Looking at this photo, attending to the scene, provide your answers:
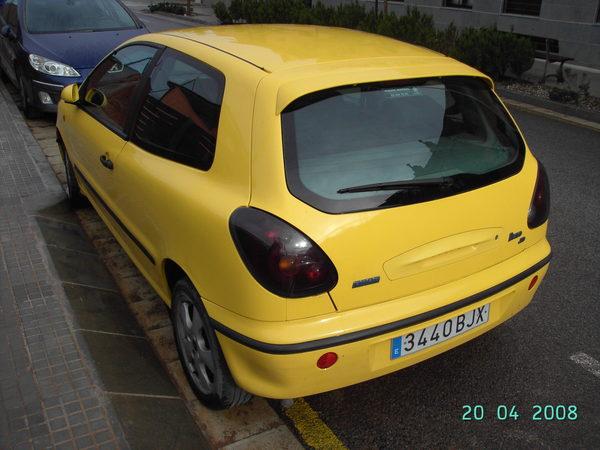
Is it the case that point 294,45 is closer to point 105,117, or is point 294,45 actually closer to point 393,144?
point 393,144

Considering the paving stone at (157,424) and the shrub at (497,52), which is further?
the shrub at (497,52)

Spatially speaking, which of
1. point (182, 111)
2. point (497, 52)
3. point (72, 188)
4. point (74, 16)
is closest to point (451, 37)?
point (497, 52)

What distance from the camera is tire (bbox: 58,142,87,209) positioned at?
4859mm

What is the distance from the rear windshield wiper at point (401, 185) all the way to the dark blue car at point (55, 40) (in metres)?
5.82

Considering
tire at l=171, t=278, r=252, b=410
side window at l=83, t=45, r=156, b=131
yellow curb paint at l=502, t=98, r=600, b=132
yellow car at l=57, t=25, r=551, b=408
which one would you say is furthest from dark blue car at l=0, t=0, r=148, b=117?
yellow curb paint at l=502, t=98, r=600, b=132

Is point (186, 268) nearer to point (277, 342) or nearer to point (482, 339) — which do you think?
point (277, 342)

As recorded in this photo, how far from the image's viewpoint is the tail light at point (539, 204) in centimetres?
286

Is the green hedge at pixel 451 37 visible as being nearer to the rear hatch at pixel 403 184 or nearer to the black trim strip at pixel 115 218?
the black trim strip at pixel 115 218

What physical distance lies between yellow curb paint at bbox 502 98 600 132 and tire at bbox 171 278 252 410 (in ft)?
23.7

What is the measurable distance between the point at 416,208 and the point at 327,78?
2.14 ft

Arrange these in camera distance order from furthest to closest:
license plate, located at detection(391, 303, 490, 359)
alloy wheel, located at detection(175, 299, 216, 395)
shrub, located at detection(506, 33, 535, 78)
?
shrub, located at detection(506, 33, 535, 78)
alloy wheel, located at detection(175, 299, 216, 395)
license plate, located at detection(391, 303, 490, 359)

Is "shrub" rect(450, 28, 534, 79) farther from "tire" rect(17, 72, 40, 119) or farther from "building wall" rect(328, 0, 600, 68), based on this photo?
"tire" rect(17, 72, 40, 119)

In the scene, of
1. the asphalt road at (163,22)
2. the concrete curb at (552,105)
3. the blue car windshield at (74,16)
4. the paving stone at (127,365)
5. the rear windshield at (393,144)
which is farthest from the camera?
the asphalt road at (163,22)

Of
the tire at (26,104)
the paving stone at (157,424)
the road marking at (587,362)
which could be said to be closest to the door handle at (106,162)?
the paving stone at (157,424)
